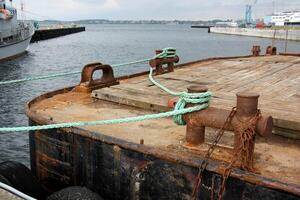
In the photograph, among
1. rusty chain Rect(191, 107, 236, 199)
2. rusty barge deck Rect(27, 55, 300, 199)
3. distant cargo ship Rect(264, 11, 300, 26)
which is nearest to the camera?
rusty chain Rect(191, 107, 236, 199)

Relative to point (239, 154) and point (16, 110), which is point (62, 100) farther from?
point (16, 110)

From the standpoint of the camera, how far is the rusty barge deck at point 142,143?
14.8 feet

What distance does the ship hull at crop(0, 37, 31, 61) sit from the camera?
125 ft

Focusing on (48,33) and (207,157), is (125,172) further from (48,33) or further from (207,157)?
(48,33)

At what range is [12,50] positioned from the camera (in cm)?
4153

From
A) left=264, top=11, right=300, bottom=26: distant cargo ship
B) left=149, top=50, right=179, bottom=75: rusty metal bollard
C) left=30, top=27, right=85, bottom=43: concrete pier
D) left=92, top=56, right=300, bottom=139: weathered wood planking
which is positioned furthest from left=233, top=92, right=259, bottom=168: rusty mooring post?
left=264, top=11, right=300, bottom=26: distant cargo ship

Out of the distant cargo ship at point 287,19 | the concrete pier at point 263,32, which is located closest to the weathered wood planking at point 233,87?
the concrete pier at point 263,32

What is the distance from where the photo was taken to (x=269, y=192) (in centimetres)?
405

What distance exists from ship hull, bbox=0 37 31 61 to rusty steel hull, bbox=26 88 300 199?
34.5 metres

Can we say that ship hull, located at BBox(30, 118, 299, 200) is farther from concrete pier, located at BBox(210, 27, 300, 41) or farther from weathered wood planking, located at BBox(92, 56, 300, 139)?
concrete pier, located at BBox(210, 27, 300, 41)

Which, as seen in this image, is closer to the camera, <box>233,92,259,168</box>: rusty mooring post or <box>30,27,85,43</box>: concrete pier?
<box>233,92,259,168</box>: rusty mooring post

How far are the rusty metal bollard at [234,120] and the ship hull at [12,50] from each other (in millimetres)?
36766

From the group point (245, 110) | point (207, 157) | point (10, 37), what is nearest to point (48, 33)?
point (10, 37)

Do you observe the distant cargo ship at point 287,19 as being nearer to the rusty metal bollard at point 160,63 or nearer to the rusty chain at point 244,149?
the rusty metal bollard at point 160,63
